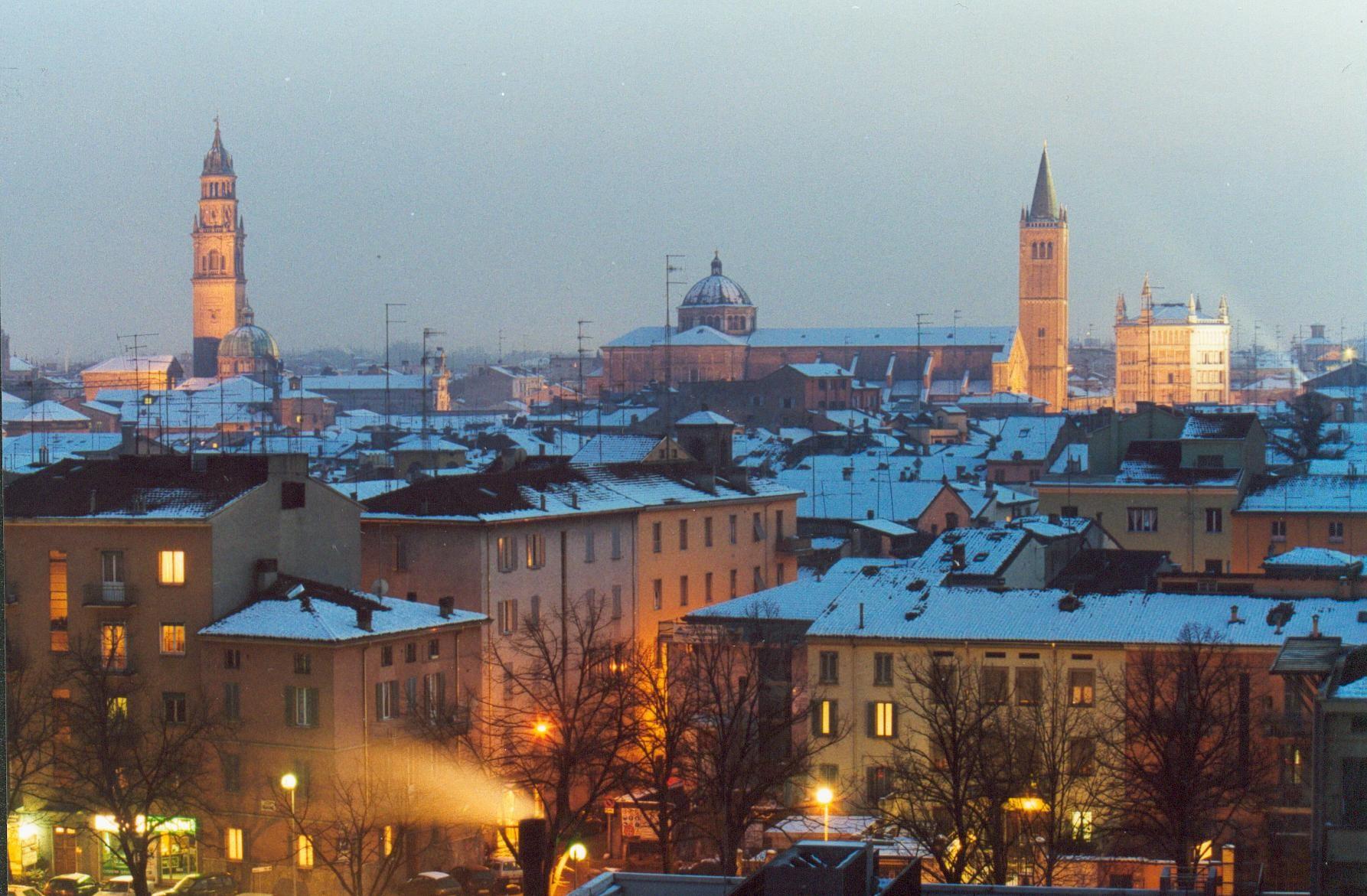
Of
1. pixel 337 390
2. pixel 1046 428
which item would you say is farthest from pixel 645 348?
pixel 1046 428

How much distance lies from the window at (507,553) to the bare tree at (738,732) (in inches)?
55.2

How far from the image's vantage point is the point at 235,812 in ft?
35.6

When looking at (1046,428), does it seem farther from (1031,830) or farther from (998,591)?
(1031,830)

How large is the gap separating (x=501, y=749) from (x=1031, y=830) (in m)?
3.92

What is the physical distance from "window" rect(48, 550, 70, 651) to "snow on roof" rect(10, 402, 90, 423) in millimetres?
33240

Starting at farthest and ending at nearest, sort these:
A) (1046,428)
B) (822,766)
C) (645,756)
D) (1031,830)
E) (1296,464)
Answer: (1046,428) → (1296,464) → (822,766) → (645,756) → (1031,830)

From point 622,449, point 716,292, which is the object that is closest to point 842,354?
point 716,292

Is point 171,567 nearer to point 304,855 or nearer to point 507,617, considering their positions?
point 304,855

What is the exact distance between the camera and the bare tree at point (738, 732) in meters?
9.70

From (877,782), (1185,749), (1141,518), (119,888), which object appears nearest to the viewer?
(1185,749)

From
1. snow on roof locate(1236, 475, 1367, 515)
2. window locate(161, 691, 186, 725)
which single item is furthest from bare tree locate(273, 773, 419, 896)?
snow on roof locate(1236, 475, 1367, 515)

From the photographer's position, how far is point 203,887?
10.1m

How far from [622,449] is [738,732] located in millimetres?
9856

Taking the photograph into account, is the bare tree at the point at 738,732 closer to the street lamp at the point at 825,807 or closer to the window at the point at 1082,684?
the street lamp at the point at 825,807
